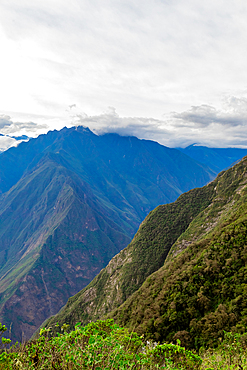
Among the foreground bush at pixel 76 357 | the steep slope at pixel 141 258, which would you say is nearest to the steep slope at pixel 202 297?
the foreground bush at pixel 76 357

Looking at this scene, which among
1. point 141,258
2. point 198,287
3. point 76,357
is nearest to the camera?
point 76,357

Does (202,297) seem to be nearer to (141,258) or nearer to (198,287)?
(198,287)

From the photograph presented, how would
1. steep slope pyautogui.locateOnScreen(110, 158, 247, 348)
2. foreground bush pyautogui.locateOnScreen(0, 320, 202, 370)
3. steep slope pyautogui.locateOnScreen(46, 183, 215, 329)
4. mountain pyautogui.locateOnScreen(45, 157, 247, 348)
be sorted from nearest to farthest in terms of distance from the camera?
1. foreground bush pyautogui.locateOnScreen(0, 320, 202, 370)
2. steep slope pyautogui.locateOnScreen(110, 158, 247, 348)
3. mountain pyautogui.locateOnScreen(45, 157, 247, 348)
4. steep slope pyautogui.locateOnScreen(46, 183, 215, 329)

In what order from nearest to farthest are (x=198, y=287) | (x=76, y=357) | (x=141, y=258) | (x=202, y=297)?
1. (x=76, y=357)
2. (x=202, y=297)
3. (x=198, y=287)
4. (x=141, y=258)

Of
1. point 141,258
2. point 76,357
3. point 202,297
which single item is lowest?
point 141,258

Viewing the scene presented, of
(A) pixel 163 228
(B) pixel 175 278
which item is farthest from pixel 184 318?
(A) pixel 163 228

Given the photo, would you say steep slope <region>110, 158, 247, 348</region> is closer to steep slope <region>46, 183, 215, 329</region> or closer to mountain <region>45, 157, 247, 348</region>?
mountain <region>45, 157, 247, 348</region>

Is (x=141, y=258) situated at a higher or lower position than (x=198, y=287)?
lower

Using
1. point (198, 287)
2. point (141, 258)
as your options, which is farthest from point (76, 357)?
point (141, 258)

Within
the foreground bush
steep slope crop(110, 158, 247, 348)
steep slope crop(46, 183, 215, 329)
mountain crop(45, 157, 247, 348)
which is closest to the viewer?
the foreground bush

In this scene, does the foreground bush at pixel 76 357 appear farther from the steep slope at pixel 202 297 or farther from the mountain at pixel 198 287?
the steep slope at pixel 202 297

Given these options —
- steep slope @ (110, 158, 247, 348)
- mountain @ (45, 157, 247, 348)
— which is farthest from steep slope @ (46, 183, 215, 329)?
steep slope @ (110, 158, 247, 348)
